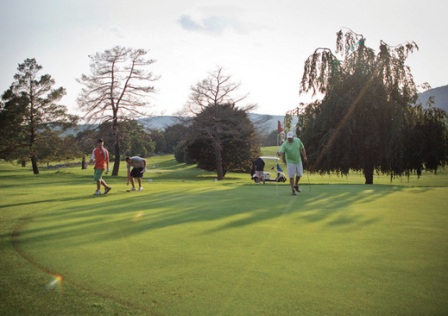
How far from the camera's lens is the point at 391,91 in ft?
83.4

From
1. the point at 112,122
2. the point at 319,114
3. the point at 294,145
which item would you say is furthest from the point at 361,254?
the point at 112,122

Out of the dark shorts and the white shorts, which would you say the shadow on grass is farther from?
the dark shorts

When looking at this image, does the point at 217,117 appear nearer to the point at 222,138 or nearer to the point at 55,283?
the point at 222,138

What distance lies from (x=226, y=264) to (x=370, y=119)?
22.7 metres

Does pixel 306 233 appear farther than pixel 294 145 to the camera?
No

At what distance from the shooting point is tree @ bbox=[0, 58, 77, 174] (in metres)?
43.8

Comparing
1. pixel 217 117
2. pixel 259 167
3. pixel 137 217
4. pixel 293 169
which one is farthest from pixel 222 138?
pixel 137 217

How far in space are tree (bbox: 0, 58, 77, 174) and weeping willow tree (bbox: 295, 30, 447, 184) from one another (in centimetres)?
3363

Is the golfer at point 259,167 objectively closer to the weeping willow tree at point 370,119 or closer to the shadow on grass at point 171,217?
the weeping willow tree at point 370,119

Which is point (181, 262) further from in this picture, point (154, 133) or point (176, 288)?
point (154, 133)

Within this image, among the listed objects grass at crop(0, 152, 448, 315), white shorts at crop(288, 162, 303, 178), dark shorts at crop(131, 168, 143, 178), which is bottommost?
grass at crop(0, 152, 448, 315)

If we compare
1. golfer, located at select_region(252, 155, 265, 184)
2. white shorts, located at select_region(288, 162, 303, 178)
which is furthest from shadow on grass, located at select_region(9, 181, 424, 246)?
golfer, located at select_region(252, 155, 265, 184)

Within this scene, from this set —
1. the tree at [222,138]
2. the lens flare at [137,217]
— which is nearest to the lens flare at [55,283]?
the lens flare at [137,217]

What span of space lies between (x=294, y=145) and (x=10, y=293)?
11595mm
